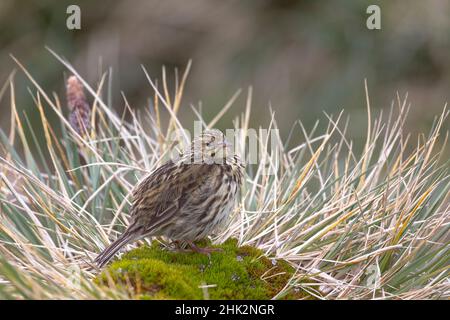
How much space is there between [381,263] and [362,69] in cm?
471

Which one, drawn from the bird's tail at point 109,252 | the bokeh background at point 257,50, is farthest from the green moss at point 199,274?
the bokeh background at point 257,50

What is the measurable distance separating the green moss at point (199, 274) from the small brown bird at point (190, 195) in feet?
0.27

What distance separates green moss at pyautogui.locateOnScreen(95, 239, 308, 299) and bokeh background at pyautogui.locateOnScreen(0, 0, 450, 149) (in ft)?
13.6

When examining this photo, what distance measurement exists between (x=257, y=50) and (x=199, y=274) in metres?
5.18

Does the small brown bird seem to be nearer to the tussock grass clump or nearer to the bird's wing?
the bird's wing

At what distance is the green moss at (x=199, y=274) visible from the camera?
2408 mm

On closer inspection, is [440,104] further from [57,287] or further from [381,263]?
[57,287]

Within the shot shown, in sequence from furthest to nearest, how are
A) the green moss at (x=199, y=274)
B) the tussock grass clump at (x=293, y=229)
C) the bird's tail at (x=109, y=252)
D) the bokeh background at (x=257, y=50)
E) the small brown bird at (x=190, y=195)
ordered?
the bokeh background at (x=257, y=50) < the small brown bird at (x=190, y=195) < the bird's tail at (x=109, y=252) < the tussock grass clump at (x=293, y=229) < the green moss at (x=199, y=274)

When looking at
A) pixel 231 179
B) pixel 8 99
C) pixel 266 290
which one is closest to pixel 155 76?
pixel 8 99

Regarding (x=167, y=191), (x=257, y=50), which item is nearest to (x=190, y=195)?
(x=167, y=191)

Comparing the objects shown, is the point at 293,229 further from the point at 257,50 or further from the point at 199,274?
the point at 257,50

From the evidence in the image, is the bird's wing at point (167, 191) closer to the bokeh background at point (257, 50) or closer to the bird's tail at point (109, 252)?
the bird's tail at point (109, 252)

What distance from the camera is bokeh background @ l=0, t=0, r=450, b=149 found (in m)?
7.02

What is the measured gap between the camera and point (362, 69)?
7.20m
